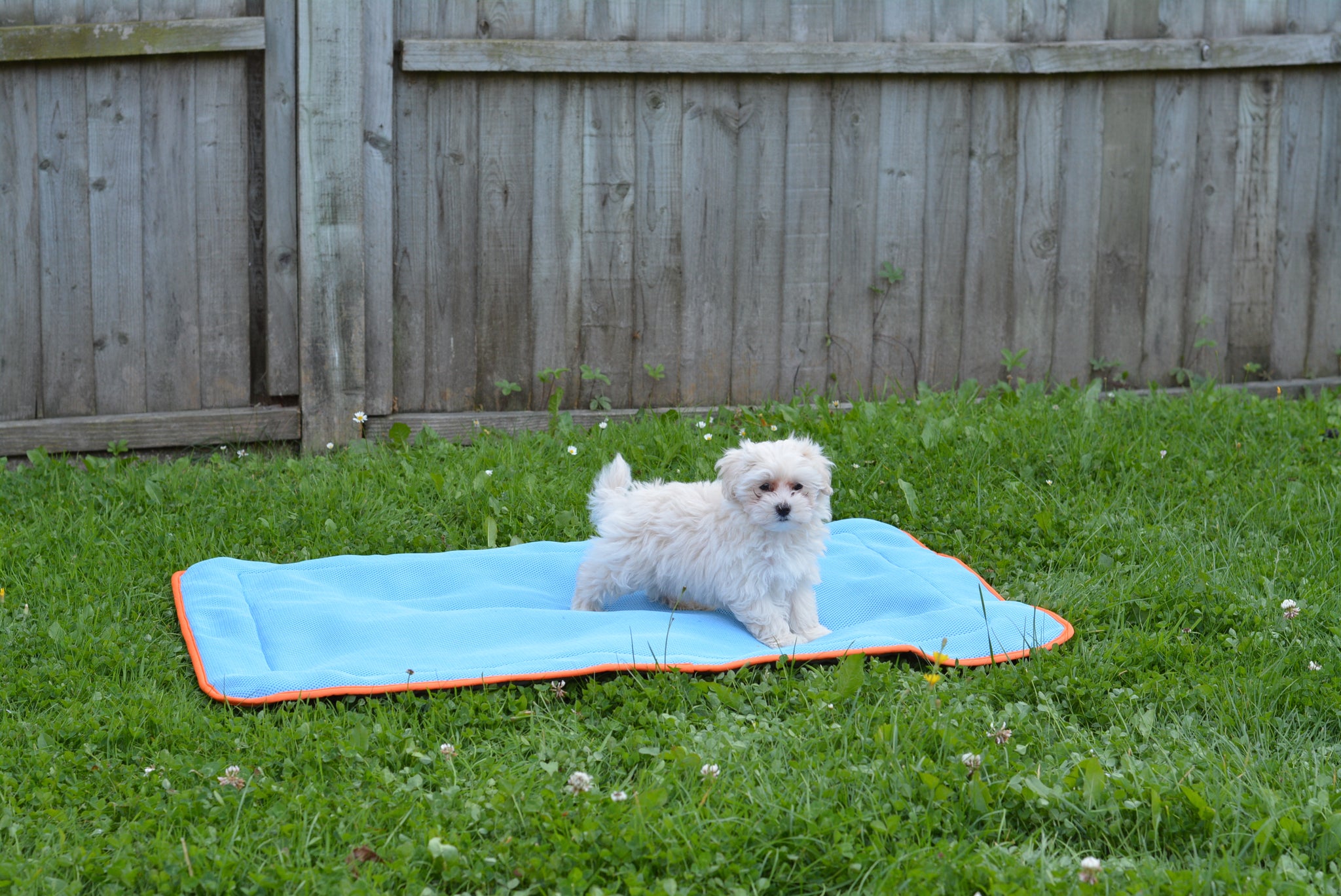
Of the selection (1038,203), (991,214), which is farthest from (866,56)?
(1038,203)

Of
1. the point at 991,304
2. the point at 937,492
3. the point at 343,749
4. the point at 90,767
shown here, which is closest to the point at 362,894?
the point at 343,749

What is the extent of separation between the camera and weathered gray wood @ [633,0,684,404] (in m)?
5.59

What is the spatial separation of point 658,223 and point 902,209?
1198mm

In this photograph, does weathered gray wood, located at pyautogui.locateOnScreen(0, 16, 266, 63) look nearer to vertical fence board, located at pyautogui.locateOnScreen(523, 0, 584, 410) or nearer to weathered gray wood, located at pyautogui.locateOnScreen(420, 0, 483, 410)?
weathered gray wood, located at pyautogui.locateOnScreen(420, 0, 483, 410)

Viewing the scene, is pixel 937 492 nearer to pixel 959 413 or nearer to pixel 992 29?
pixel 959 413

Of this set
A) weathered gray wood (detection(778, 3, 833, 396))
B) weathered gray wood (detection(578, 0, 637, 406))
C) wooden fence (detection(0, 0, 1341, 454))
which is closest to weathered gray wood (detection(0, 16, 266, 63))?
wooden fence (detection(0, 0, 1341, 454))

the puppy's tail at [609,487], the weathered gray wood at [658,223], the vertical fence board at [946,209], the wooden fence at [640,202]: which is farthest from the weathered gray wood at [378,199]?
the vertical fence board at [946,209]

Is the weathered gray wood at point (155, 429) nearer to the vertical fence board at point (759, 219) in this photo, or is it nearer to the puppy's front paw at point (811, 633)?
the vertical fence board at point (759, 219)

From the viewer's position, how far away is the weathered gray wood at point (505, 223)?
548 cm

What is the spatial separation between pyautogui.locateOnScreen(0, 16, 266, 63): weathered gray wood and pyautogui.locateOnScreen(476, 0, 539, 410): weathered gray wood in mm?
1016

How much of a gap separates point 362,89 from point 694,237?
1608mm

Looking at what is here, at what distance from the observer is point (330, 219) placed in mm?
5316

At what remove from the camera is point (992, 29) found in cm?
588

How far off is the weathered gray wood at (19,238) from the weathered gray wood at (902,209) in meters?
3.74
